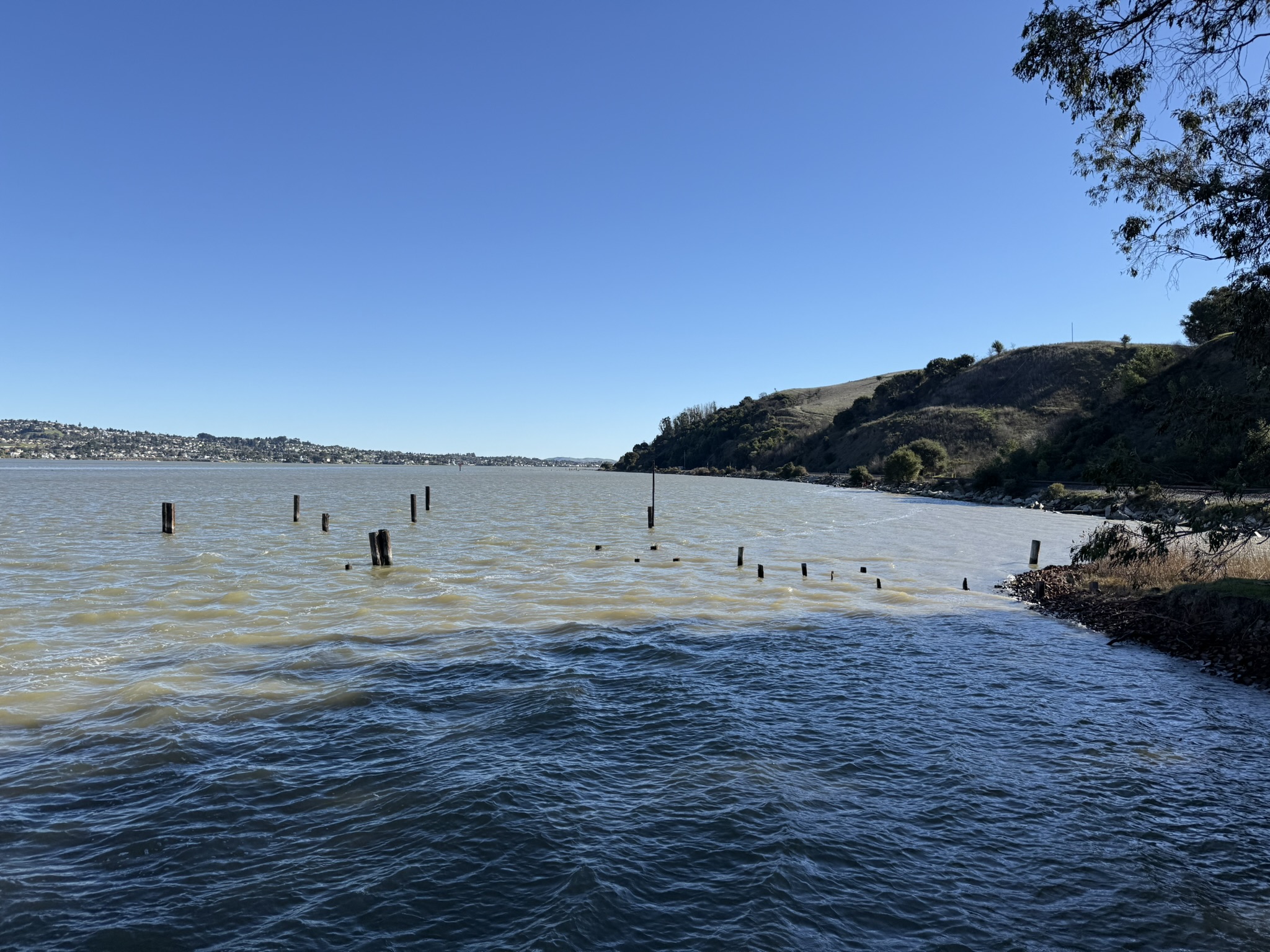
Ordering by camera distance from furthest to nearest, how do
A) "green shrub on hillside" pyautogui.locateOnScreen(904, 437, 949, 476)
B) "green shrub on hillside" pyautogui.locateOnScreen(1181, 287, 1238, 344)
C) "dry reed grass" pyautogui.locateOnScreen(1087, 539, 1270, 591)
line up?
"green shrub on hillside" pyautogui.locateOnScreen(904, 437, 949, 476) → "green shrub on hillside" pyautogui.locateOnScreen(1181, 287, 1238, 344) → "dry reed grass" pyautogui.locateOnScreen(1087, 539, 1270, 591)

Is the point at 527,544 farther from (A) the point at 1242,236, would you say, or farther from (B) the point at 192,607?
(A) the point at 1242,236

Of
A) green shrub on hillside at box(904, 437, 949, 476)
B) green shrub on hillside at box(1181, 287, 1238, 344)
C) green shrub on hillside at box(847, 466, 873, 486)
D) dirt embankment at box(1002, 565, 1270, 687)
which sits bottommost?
dirt embankment at box(1002, 565, 1270, 687)

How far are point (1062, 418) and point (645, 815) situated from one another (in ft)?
441

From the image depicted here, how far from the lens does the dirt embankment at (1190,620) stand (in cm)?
1598

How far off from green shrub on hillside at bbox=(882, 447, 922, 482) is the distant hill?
6612mm

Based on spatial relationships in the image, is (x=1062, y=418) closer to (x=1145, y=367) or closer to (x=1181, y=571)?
(x=1145, y=367)

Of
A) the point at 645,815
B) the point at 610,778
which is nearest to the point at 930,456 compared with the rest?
the point at 610,778

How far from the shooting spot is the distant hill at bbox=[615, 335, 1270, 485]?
1630 centimetres

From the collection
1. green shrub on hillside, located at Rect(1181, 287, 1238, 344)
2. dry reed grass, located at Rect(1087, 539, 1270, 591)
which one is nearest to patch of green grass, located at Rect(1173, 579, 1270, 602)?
dry reed grass, located at Rect(1087, 539, 1270, 591)

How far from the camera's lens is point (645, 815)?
8828 mm

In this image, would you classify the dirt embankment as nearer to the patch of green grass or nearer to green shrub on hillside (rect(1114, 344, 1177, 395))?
the patch of green grass

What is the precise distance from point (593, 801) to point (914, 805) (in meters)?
3.98

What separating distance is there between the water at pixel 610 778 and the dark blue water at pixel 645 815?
4 cm

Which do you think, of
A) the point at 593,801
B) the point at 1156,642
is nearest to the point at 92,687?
the point at 593,801
